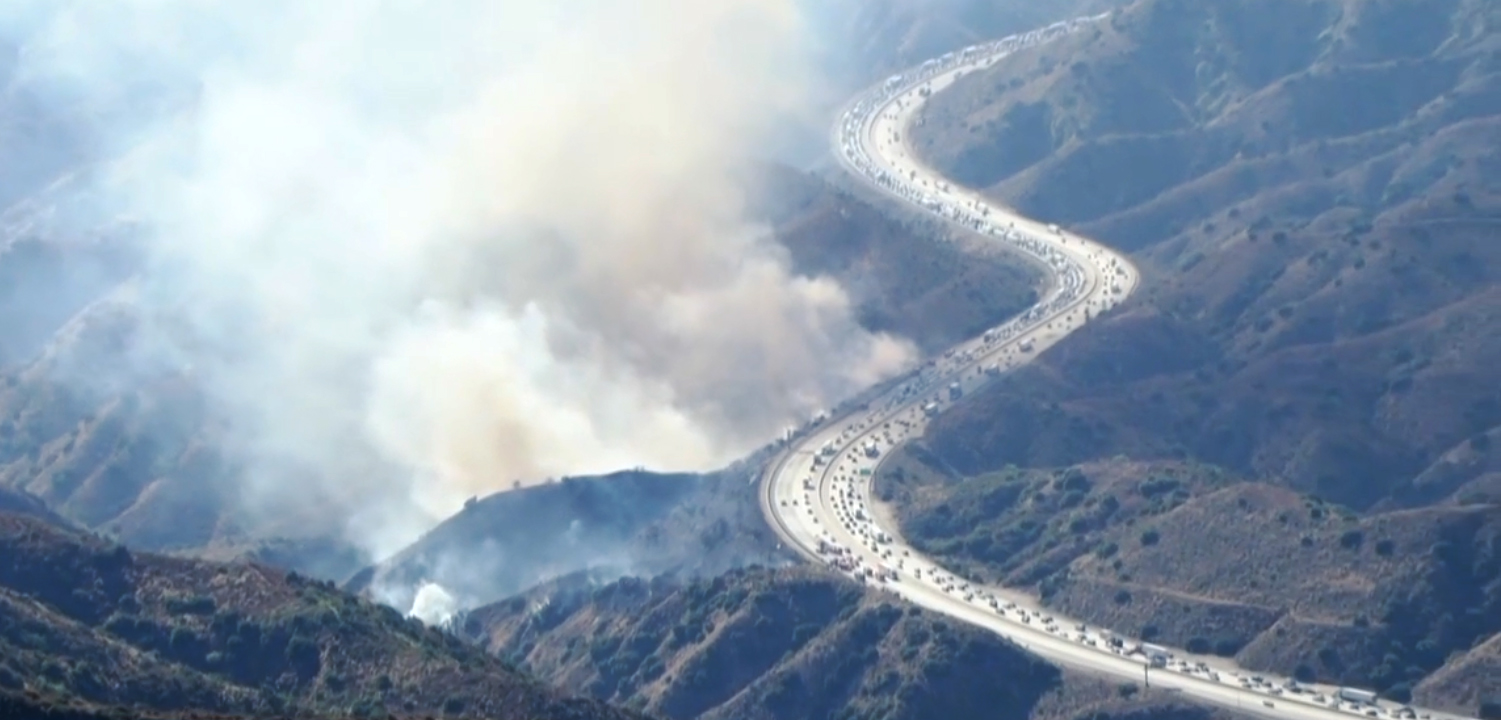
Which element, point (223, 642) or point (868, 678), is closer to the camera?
point (223, 642)

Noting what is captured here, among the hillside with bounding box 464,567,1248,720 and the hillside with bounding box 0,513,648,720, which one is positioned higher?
the hillside with bounding box 0,513,648,720

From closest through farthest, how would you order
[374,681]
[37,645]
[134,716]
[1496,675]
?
1. [134,716]
2. [37,645]
3. [374,681]
4. [1496,675]

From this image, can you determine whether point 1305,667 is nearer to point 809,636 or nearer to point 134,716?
point 809,636

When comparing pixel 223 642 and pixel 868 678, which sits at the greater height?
pixel 223 642

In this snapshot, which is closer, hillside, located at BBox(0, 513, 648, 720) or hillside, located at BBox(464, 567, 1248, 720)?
hillside, located at BBox(0, 513, 648, 720)

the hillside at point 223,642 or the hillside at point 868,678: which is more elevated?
the hillside at point 223,642

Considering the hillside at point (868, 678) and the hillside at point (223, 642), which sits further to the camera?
the hillside at point (868, 678)

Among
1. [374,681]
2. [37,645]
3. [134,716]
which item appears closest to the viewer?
[134,716]

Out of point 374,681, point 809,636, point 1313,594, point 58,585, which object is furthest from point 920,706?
point 58,585
